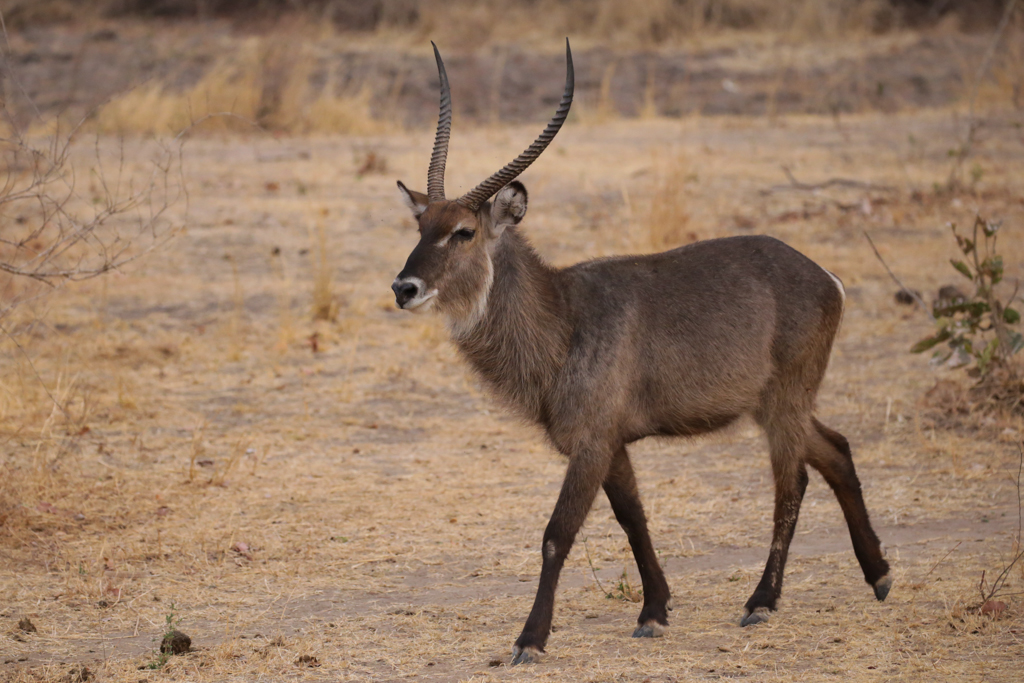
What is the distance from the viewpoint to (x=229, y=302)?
9.37 m

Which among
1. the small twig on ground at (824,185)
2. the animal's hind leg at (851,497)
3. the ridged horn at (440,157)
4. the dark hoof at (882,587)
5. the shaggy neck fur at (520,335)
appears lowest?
the dark hoof at (882,587)

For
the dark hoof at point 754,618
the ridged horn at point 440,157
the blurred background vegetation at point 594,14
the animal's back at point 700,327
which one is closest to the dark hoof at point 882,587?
the dark hoof at point 754,618

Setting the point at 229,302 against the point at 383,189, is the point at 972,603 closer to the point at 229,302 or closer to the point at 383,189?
the point at 229,302

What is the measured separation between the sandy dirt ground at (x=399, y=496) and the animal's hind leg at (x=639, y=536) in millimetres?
117

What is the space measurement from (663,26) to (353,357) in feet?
53.6

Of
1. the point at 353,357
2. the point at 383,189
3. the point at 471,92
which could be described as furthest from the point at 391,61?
the point at 353,357

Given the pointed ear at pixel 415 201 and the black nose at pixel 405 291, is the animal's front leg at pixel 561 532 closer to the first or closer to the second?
the black nose at pixel 405 291

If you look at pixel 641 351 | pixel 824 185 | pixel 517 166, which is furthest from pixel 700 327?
pixel 824 185

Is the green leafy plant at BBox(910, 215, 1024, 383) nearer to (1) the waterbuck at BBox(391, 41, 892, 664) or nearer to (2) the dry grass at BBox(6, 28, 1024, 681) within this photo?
(2) the dry grass at BBox(6, 28, 1024, 681)

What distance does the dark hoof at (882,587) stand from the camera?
183 inches

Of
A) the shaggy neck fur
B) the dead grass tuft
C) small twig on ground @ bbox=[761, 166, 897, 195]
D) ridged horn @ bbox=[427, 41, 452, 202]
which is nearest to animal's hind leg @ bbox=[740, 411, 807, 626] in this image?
the shaggy neck fur

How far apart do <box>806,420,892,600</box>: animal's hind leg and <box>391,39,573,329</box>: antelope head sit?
1.50 m

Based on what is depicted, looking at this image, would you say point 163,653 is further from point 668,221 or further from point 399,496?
point 668,221

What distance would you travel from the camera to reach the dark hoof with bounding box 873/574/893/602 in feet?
15.3
